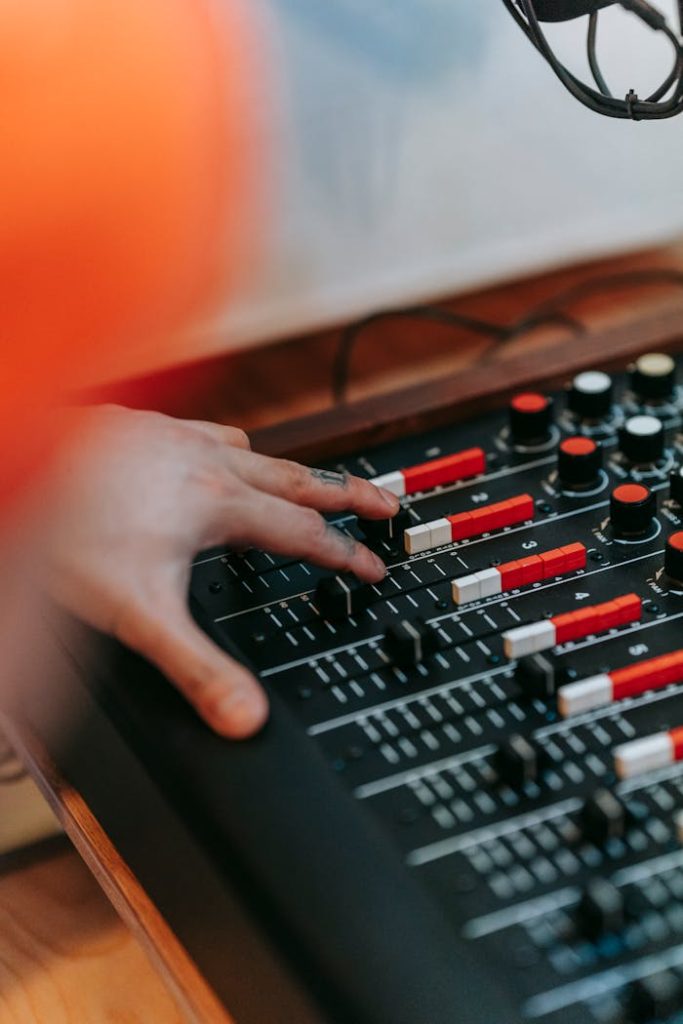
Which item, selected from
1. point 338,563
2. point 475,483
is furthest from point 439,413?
point 338,563


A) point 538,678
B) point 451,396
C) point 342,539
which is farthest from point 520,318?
point 538,678

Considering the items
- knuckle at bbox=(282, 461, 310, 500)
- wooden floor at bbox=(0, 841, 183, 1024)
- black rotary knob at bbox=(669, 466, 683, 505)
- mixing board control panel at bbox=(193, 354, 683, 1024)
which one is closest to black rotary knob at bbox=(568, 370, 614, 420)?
mixing board control panel at bbox=(193, 354, 683, 1024)

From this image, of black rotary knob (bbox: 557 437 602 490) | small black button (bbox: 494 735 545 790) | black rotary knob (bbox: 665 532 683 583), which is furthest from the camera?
black rotary knob (bbox: 557 437 602 490)

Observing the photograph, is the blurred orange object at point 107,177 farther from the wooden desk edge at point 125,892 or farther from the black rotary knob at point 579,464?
the black rotary knob at point 579,464

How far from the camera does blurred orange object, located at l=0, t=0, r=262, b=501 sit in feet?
2.98

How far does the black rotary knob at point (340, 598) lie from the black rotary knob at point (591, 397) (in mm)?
256

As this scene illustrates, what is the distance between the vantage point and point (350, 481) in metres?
0.84

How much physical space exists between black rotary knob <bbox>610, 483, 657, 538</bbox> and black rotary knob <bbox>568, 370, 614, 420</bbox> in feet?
0.44

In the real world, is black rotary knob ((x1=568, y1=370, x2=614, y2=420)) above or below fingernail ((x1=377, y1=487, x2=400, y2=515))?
below

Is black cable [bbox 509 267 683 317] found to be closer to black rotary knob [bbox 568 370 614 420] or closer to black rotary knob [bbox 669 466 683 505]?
black rotary knob [bbox 568 370 614 420]

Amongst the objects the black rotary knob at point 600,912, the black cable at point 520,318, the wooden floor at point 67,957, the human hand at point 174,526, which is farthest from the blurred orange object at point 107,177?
the black rotary knob at point 600,912

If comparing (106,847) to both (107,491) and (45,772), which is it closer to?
(45,772)

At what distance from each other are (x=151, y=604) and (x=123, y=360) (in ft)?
1.87

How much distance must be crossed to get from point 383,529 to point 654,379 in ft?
0.83
